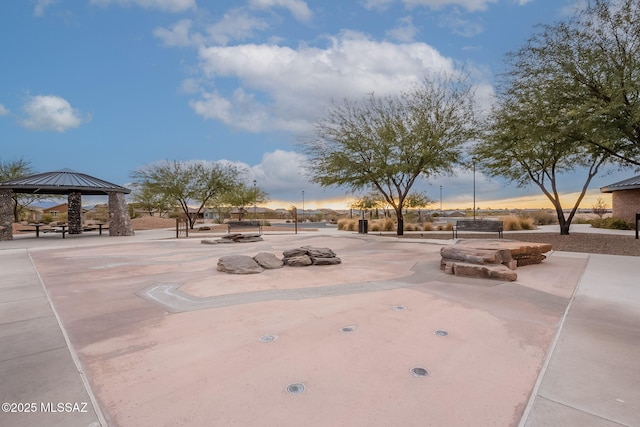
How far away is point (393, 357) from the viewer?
9.71 ft

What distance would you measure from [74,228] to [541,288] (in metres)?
25.4

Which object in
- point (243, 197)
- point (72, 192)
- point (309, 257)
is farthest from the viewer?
point (243, 197)

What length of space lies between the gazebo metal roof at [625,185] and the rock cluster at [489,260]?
1824 centimetres

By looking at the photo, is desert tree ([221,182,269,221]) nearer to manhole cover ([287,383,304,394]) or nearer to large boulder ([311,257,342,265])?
large boulder ([311,257,342,265])

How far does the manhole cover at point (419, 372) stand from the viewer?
2.64 metres

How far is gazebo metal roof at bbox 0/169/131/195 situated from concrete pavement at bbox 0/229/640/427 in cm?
1462

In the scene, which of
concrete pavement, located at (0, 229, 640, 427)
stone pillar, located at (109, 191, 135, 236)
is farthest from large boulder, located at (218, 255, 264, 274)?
stone pillar, located at (109, 191, 135, 236)

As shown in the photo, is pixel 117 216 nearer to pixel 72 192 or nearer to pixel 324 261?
pixel 72 192

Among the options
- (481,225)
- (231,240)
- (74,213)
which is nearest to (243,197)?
(74,213)

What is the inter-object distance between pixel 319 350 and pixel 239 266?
4.51 metres

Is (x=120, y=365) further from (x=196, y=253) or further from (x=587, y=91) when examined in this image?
(x=587, y=91)

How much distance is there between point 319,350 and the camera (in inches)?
123

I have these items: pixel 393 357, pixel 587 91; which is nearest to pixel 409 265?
pixel 393 357

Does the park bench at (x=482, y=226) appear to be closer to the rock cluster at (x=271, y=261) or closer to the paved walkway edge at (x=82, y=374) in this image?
the rock cluster at (x=271, y=261)
